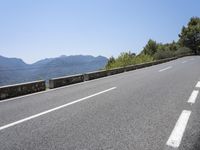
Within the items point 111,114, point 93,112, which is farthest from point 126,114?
point 93,112

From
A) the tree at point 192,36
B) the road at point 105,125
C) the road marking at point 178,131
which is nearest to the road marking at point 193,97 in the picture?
the road at point 105,125

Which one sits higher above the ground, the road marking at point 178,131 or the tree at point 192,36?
the tree at point 192,36

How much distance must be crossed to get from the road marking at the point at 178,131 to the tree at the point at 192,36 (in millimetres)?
76329

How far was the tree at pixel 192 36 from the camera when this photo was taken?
77250mm

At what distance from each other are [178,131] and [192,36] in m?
80.1

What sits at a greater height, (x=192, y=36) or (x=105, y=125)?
(x=192, y=36)

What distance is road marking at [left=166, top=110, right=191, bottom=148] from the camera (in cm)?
379

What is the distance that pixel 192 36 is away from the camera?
3051 inches

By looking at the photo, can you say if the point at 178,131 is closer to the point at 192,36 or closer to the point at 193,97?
the point at 193,97

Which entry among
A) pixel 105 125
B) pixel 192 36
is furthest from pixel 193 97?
pixel 192 36

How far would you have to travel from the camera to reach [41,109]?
260 inches

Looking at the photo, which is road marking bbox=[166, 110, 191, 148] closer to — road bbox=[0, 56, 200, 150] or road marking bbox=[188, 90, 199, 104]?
road bbox=[0, 56, 200, 150]

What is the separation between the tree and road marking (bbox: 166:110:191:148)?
7633cm

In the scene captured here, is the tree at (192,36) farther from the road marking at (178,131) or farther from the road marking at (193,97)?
the road marking at (178,131)
